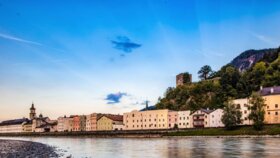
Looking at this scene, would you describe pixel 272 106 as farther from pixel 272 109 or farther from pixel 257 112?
pixel 257 112

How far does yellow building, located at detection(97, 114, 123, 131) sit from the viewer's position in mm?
177875

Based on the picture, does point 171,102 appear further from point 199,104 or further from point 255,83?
point 255,83

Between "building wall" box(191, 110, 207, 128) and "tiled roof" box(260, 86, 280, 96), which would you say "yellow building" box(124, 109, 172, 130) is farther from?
"tiled roof" box(260, 86, 280, 96)

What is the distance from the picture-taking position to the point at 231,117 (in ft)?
327

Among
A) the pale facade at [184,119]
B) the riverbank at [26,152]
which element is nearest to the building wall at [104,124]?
the pale facade at [184,119]

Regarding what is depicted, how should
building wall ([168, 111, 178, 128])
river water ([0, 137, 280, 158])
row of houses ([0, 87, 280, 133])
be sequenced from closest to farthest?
river water ([0, 137, 280, 158])
row of houses ([0, 87, 280, 133])
building wall ([168, 111, 178, 128])

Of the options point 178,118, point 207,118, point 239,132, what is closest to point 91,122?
point 178,118

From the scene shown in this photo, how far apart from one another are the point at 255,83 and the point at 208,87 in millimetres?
21539

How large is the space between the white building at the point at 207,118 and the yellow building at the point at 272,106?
1798 centimetres

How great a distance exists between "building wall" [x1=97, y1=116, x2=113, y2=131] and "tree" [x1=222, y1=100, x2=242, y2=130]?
85.0 meters

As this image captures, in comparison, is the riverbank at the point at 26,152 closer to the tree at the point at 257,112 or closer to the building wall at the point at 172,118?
the tree at the point at 257,112

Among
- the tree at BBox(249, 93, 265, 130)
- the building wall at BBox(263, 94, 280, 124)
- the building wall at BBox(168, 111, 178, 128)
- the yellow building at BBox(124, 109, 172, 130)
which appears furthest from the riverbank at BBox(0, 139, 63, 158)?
the yellow building at BBox(124, 109, 172, 130)

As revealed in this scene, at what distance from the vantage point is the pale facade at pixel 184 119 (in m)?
138

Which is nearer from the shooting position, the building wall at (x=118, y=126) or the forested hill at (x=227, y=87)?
the forested hill at (x=227, y=87)
